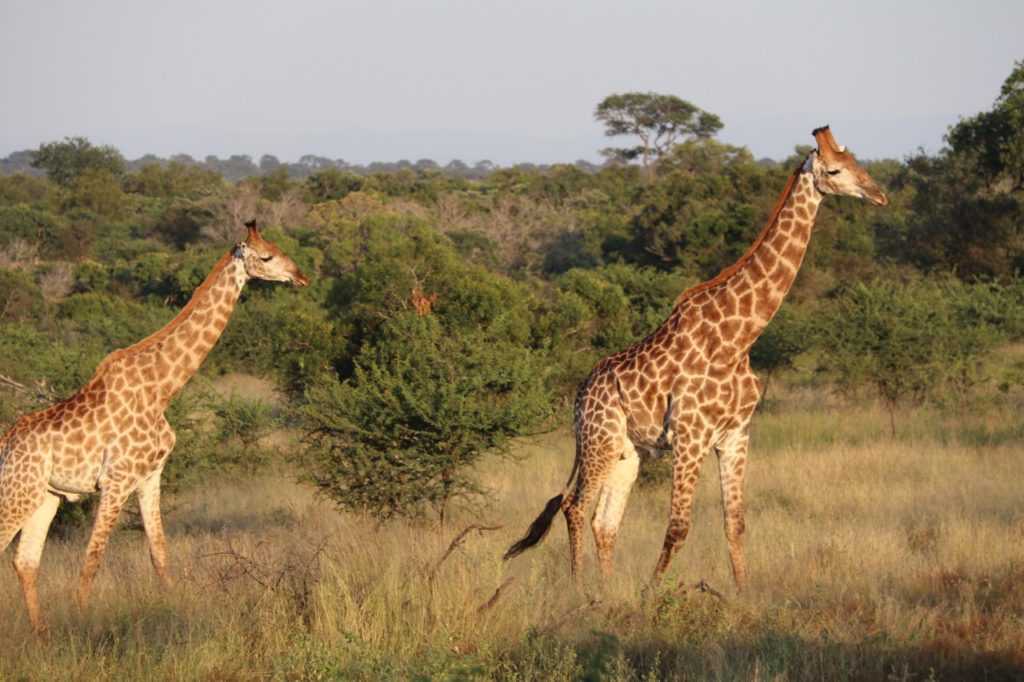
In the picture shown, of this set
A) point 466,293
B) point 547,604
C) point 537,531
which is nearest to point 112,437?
point 537,531

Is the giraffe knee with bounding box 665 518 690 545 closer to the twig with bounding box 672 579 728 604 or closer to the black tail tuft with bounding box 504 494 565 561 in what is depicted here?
the twig with bounding box 672 579 728 604

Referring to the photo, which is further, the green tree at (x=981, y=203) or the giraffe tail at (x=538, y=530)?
the green tree at (x=981, y=203)

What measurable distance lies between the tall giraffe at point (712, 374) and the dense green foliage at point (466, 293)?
7.09 feet

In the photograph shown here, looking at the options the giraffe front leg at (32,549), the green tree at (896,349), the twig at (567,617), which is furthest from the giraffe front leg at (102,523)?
the green tree at (896,349)

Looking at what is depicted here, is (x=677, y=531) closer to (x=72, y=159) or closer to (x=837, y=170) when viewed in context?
(x=837, y=170)

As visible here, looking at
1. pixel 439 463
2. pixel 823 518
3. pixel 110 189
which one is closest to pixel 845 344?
pixel 823 518

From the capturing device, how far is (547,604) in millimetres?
6246

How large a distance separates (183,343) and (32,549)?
4.96ft

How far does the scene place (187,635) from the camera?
5840 millimetres

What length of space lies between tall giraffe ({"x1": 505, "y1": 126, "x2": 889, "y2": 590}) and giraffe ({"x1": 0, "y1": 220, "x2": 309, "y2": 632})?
2103mm

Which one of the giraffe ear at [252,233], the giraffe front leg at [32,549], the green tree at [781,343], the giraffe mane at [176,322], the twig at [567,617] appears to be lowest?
the giraffe front leg at [32,549]

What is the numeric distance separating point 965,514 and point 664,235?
73.3 ft

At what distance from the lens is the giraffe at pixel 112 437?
22.6 ft

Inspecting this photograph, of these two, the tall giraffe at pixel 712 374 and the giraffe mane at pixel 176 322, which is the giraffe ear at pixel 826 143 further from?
the giraffe mane at pixel 176 322
